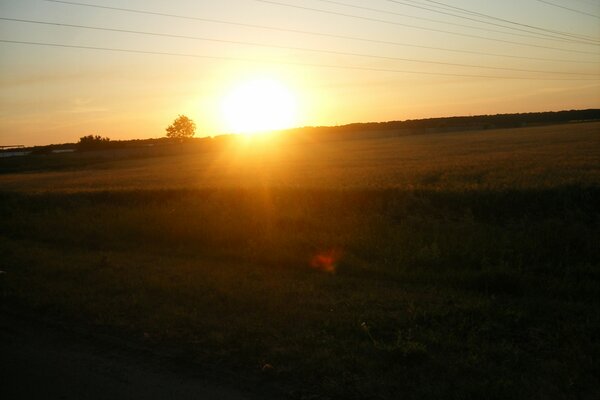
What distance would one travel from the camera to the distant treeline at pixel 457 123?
103 meters

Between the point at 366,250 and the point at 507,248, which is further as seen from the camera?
the point at 366,250

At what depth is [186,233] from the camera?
535 inches

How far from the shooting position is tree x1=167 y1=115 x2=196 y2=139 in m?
140

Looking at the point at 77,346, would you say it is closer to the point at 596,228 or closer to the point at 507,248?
the point at 507,248

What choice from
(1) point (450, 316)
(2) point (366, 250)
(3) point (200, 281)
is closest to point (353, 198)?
(2) point (366, 250)

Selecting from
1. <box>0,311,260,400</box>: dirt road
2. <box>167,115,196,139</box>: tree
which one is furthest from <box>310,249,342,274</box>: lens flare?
<box>167,115,196,139</box>: tree

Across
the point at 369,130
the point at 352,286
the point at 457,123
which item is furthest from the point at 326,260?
the point at 457,123

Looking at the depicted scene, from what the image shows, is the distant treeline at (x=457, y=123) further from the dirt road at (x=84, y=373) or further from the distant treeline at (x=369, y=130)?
the dirt road at (x=84, y=373)

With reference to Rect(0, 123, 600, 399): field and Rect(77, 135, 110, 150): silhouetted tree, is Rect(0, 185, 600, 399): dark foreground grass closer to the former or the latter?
Rect(0, 123, 600, 399): field

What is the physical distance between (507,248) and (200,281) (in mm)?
6210

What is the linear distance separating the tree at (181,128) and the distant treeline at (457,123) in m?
39.9

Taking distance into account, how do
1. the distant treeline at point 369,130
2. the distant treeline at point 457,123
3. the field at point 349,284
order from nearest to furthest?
1. the field at point 349,284
2. the distant treeline at point 369,130
3. the distant treeline at point 457,123

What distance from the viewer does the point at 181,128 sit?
14162 centimetres

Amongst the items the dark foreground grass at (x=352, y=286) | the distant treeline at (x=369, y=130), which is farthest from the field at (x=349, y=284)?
the distant treeline at (x=369, y=130)
